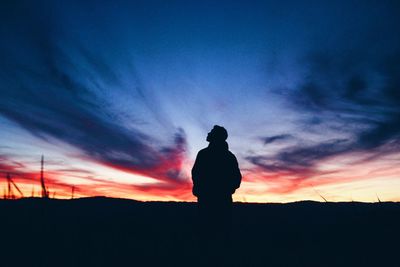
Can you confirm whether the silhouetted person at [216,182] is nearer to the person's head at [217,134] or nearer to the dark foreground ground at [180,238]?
the person's head at [217,134]

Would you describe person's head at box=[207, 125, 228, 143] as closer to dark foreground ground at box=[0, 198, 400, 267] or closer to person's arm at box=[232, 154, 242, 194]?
person's arm at box=[232, 154, 242, 194]

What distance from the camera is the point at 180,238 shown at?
7.46 m

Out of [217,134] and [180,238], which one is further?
[180,238]

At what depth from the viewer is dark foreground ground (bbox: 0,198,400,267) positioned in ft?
8.91

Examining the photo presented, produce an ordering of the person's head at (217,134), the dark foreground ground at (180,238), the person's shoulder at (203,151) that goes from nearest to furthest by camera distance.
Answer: the dark foreground ground at (180,238) < the person's head at (217,134) < the person's shoulder at (203,151)

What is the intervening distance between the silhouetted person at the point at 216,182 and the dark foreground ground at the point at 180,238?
40cm

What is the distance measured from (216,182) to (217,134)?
0.97 meters

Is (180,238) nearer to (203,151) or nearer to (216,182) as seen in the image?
(216,182)

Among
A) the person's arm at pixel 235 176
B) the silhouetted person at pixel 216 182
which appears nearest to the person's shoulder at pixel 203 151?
the silhouetted person at pixel 216 182

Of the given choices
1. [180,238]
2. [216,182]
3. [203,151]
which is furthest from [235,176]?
[180,238]

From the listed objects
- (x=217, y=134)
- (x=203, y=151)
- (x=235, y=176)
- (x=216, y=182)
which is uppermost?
(x=217, y=134)

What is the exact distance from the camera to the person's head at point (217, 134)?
655cm

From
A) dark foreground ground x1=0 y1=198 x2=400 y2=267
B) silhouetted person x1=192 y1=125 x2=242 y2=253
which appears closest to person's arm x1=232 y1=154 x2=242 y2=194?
silhouetted person x1=192 y1=125 x2=242 y2=253

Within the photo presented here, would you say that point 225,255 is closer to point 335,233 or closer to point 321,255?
A: point 321,255
